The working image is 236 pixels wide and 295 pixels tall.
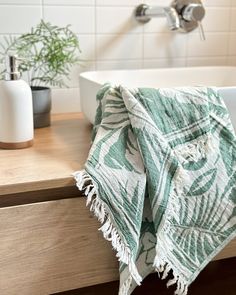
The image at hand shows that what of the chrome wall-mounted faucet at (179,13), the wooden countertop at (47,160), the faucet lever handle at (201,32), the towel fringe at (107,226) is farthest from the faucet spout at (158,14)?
the towel fringe at (107,226)

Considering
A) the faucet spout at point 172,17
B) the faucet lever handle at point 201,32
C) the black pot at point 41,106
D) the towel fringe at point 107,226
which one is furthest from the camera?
the faucet lever handle at point 201,32

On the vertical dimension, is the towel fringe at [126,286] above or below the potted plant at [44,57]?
below

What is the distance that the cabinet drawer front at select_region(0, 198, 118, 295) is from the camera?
0.76 metres

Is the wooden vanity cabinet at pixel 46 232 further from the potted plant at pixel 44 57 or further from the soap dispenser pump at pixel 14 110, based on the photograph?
the potted plant at pixel 44 57

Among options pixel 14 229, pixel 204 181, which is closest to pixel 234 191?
pixel 204 181

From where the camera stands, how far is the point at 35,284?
2.63ft

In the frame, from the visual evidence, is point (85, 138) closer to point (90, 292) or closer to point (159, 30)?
point (90, 292)

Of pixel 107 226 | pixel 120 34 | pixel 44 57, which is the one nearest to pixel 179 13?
pixel 120 34

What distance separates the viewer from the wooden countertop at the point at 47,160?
0.75 meters

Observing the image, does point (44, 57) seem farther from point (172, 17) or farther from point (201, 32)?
point (201, 32)

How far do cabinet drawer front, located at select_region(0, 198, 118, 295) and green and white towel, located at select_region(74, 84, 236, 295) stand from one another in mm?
41

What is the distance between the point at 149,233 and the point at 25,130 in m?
0.31

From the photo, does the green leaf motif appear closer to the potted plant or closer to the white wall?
the potted plant

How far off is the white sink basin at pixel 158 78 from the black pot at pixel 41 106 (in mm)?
83
